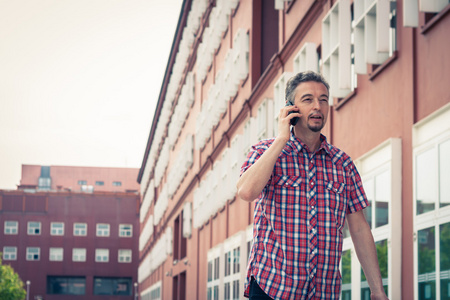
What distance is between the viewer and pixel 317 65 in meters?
16.2

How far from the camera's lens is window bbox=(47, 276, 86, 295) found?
82.8m

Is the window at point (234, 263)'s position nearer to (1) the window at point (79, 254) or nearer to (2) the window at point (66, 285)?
(2) the window at point (66, 285)

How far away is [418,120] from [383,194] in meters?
1.60

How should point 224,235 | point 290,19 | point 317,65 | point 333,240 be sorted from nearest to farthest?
1. point 333,240
2. point 317,65
3. point 290,19
4. point 224,235

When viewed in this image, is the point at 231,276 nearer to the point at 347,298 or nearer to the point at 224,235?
the point at 224,235

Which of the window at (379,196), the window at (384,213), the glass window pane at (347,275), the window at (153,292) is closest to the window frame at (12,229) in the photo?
the window at (153,292)

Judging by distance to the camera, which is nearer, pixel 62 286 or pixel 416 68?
pixel 416 68

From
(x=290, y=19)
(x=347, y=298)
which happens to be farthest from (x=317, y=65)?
(x=347, y=298)

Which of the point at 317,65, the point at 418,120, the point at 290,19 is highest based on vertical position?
the point at 290,19

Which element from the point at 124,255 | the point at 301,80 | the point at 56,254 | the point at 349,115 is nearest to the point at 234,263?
the point at 349,115

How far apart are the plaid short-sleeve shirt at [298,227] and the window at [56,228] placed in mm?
81589

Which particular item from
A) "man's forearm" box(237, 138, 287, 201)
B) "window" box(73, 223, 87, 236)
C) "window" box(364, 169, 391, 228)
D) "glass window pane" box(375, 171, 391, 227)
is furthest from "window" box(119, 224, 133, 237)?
"man's forearm" box(237, 138, 287, 201)

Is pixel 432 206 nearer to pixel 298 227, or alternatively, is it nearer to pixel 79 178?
pixel 298 227

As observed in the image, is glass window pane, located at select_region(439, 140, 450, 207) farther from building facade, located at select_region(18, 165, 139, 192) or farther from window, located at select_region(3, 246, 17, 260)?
building facade, located at select_region(18, 165, 139, 192)
